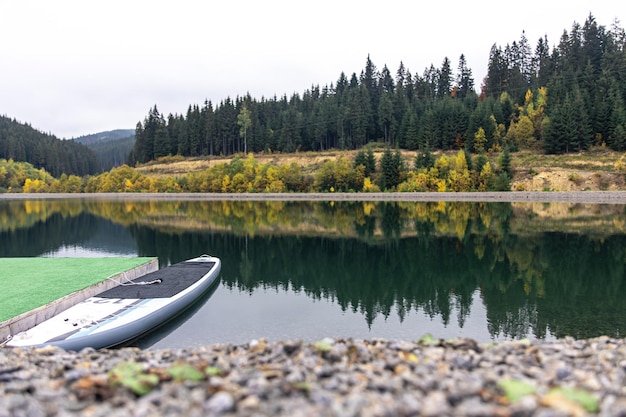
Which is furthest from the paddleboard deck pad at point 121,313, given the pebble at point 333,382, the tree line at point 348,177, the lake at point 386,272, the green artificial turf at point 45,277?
the tree line at point 348,177

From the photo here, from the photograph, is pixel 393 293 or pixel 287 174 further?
pixel 287 174

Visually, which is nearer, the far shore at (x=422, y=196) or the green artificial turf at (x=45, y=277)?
the green artificial turf at (x=45, y=277)

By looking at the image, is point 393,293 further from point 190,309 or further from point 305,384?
point 305,384

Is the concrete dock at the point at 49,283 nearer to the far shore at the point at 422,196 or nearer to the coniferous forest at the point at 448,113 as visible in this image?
the far shore at the point at 422,196

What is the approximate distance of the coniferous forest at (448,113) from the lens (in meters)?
90.9

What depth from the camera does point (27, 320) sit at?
11.9 m

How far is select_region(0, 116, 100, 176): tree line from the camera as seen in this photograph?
533ft

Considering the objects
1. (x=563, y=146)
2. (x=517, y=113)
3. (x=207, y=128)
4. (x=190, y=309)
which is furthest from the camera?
(x=207, y=128)

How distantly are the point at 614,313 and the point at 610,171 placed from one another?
229 ft

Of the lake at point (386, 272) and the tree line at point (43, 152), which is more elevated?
the tree line at point (43, 152)

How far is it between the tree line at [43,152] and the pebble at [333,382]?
7299 inches

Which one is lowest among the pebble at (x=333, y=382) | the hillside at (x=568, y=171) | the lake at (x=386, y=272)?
the lake at (x=386, y=272)

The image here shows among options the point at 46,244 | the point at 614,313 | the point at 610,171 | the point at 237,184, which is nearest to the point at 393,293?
the point at 614,313

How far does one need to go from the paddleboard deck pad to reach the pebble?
2.57m
